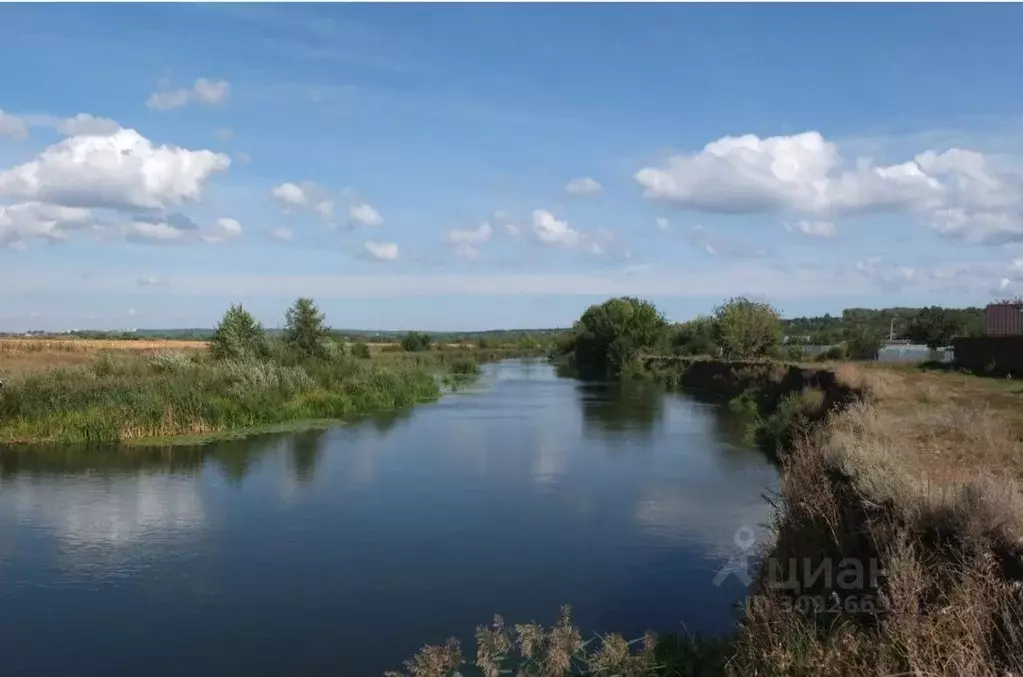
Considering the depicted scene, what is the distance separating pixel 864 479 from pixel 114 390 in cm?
2013

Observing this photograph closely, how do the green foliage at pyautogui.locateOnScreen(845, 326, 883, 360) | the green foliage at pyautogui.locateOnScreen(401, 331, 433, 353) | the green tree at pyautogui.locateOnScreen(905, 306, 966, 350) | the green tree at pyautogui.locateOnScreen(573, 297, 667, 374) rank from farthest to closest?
the green foliage at pyautogui.locateOnScreen(401, 331, 433, 353) → the green tree at pyautogui.locateOnScreen(573, 297, 667, 374) → the green tree at pyautogui.locateOnScreen(905, 306, 966, 350) → the green foliage at pyautogui.locateOnScreen(845, 326, 883, 360)

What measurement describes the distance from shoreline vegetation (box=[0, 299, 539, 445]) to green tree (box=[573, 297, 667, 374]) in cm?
2061

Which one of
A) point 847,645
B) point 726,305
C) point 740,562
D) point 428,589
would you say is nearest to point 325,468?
point 428,589

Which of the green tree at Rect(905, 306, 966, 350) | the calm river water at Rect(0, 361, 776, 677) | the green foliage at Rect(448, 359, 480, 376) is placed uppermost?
the green tree at Rect(905, 306, 966, 350)

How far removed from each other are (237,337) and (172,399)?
31.4 feet

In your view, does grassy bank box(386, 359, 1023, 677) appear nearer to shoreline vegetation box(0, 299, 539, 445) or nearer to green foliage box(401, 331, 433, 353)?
shoreline vegetation box(0, 299, 539, 445)

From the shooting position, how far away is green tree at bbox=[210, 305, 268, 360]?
30375 millimetres

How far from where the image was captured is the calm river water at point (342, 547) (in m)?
8.09

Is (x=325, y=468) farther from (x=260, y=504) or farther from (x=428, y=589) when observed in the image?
(x=428, y=589)

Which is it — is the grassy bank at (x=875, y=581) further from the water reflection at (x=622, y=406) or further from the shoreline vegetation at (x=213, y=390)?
the shoreline vegetation at (x=213, y=390)

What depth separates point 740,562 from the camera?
10.3 meters

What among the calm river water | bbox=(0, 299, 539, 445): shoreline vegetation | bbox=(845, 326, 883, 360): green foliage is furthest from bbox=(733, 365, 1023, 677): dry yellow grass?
bbox=(845, 326, 883, 360): green foliage

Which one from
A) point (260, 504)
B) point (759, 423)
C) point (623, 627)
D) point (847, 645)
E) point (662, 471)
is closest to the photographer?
point (847, 645)

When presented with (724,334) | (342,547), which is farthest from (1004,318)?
(342,547)
